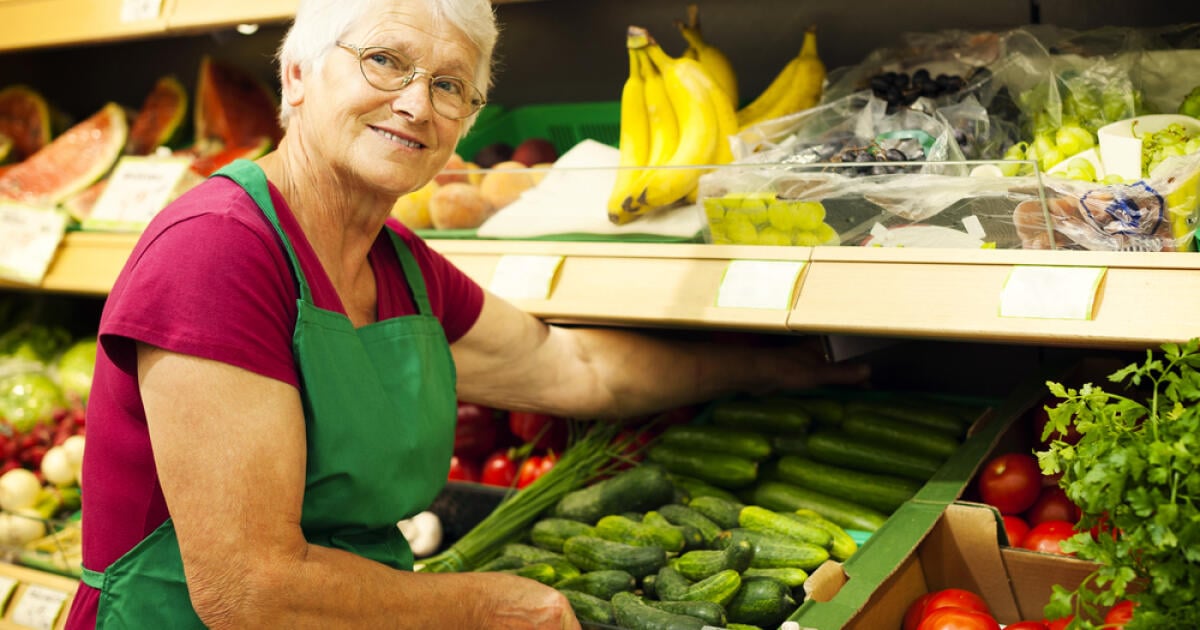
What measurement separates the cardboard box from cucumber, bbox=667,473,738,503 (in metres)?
0.47

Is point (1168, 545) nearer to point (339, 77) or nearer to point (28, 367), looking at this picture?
point (339, 77)

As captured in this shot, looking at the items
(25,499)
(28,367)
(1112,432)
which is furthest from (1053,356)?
(28,367)

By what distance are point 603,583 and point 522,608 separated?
0.23 metres

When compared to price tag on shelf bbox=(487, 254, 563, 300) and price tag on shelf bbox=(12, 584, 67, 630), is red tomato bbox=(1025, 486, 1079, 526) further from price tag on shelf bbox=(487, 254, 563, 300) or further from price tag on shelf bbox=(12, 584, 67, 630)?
price tag on shelf bbox=(12, 584, 67, 630)

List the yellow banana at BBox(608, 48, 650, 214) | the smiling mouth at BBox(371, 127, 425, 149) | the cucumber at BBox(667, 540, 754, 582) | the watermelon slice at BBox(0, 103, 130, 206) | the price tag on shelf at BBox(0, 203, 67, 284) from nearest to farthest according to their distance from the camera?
the smiling mouth at BBox(371, 127, 425, 149)
the cucumber at BBox(667, 540, 754, 582)
the yellow banana at BBox(608, 48, 650, 214)
the price tag on shelf at BBox(0, 203, 67, 284)
the watermelon slice at BBox(0, 103, 130, 206)

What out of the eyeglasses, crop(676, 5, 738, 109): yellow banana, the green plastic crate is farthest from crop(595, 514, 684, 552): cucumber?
the green plastic crate

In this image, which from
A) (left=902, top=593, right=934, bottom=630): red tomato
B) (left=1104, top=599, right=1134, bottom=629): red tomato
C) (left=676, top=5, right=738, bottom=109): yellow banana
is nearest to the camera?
(left=1104, top=599, right=1134, bottom=629): red tomato

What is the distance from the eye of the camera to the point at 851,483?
207 centimetres

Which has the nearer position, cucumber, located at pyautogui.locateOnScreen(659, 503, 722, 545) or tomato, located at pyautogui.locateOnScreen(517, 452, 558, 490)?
cucumber, located at pyautogui.locateOnScreen(659, 503, 722, 545)

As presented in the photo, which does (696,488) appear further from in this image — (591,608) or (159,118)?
(159,118)

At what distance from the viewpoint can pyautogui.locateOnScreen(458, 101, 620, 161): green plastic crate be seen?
277 cm

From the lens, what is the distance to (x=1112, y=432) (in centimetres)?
123

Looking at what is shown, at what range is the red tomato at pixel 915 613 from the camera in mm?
1679

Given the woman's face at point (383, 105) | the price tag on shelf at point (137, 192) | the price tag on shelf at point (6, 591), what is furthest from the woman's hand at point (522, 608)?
the price tag on shelf at point (137, 192)
